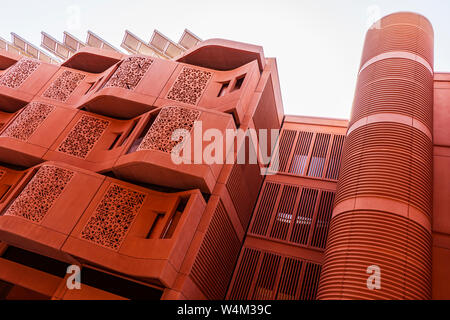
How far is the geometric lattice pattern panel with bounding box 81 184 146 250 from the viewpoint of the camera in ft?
23.6

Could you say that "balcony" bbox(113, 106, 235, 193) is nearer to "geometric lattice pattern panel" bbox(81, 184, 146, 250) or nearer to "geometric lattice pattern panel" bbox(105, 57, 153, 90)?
"geometric lattice pattern panel" bbox(81, 184, 146, 250)

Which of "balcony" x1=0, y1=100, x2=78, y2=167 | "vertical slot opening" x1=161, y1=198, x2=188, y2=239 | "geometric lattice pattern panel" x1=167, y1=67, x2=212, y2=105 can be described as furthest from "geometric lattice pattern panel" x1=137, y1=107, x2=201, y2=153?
"balcony" x1=0, y1=100, x2=78, y2=167

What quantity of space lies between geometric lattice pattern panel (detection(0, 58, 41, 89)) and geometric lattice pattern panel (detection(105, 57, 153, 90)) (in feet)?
13.5

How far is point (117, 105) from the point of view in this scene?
9.77 meters

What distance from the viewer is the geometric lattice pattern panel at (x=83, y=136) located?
9.16 m

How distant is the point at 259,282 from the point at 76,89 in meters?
9.03

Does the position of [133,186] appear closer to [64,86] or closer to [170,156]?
[170,156]

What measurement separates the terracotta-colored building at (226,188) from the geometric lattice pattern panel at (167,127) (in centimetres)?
4

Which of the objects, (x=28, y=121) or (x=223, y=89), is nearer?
(x=28, y=121)

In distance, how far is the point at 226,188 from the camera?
8297 mm

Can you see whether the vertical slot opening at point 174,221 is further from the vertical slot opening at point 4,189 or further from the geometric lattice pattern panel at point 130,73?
the vertical slot opening at point 4,189

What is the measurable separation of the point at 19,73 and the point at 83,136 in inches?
195

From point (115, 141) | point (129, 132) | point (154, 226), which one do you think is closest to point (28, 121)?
point (115, 141)

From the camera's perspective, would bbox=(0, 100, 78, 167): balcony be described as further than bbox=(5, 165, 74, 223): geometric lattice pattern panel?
Yes
